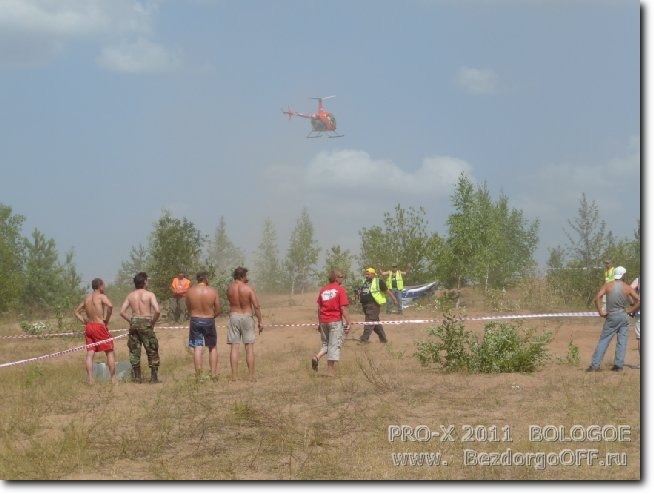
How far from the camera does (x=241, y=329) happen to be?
42.8ft

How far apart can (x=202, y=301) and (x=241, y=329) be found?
2.54 feet

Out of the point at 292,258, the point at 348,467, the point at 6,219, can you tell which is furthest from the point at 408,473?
the point at 292,258

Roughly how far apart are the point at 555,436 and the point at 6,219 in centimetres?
4071

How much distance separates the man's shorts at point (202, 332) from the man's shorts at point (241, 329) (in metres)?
0.34

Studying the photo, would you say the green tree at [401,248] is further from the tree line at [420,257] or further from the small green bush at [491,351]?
the small green bush at [491,351]

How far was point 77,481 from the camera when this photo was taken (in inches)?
284

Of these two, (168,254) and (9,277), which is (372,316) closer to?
(168,254)

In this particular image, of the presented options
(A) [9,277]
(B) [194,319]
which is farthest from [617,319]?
(A) [9,277]

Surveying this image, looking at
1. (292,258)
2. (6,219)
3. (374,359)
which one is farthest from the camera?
(292,258)

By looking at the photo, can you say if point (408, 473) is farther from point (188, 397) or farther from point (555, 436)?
point (188, 397)

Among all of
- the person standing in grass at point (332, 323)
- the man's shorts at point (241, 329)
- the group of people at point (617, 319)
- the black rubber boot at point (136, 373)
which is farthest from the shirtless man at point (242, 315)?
the group of people at point (617, 319)

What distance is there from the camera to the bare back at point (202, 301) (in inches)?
517

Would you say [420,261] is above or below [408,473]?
above

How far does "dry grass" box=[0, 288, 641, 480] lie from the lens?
7574 mm
